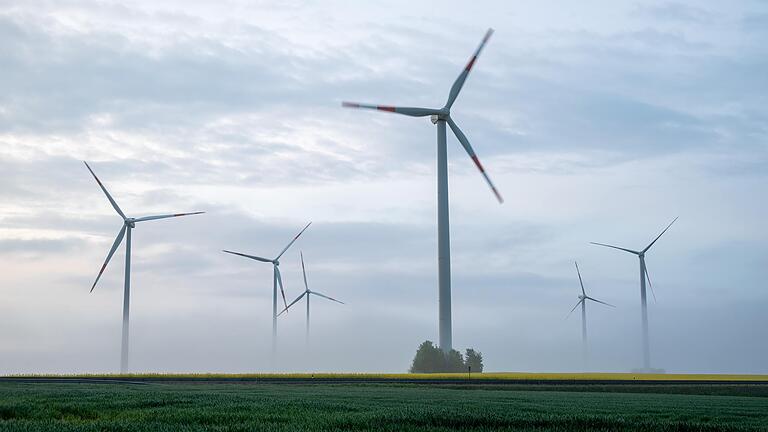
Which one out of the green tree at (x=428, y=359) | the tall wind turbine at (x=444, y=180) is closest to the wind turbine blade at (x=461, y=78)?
the tall wind turbine at (x=444, y=180)

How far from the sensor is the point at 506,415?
27.5m

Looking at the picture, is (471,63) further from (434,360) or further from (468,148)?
(434,360)

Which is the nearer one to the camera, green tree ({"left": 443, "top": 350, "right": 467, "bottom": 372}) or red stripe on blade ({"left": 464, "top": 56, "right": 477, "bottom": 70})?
green tree ({"left": 443, "top": 350, "right": 467, "bottom": 372})

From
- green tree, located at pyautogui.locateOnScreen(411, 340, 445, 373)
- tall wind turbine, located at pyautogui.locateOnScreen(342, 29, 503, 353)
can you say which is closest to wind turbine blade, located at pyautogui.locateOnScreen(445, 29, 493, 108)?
tall wind turbine, located at pyautogui.locateOnScreen(342, 29, 503, 353)

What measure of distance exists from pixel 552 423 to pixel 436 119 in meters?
85.1

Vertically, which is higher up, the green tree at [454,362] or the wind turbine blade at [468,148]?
the wind turbine blade at [468,148]

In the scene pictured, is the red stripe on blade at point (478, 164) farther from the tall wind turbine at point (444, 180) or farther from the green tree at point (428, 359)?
the green tree at point (428, 359)

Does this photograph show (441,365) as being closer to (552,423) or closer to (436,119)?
(436,119)

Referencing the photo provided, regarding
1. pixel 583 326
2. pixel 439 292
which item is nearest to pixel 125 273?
pixel 439 292

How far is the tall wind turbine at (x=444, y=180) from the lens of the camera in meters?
98.0

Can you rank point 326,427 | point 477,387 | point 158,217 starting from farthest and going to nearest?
point 158,217 < point 477,387 < point 326,427

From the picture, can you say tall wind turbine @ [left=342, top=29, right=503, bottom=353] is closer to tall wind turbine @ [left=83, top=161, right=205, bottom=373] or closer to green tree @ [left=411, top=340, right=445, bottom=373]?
green tree @ [left=411, top=340, right=445, bottom=373]

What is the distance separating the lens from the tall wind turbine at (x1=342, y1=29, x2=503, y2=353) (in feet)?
322

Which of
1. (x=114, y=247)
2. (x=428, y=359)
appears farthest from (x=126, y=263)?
(x=428, y=359)
